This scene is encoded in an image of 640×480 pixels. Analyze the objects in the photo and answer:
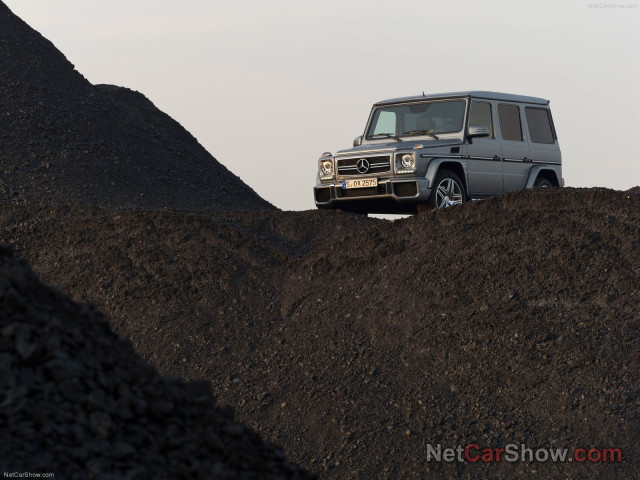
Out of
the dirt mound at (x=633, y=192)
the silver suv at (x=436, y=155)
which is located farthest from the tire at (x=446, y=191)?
the dirt mound at (x=633, y=192)

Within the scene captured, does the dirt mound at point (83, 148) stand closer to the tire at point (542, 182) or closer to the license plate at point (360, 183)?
the license plate at point (360, 183)

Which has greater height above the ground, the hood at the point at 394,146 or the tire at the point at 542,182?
the hood at the point at 394,146

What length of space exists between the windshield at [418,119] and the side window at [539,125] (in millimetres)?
1766

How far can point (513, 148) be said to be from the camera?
48.0ft

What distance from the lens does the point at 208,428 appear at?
485 cm

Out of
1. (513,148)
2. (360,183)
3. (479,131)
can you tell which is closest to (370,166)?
(360,183)

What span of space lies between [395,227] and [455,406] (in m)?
3.91

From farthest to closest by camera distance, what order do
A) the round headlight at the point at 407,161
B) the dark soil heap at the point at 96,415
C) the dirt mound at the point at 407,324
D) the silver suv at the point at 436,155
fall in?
the silver suv at the point at 436,155, the round headlight at the point at 407,161, the dirt mound at the point at 407,324, the dark soil heap at the point at 96,415

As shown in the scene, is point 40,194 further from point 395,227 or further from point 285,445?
point 285,445

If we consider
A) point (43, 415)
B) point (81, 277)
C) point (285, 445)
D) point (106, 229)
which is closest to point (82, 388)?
point (43, 415)

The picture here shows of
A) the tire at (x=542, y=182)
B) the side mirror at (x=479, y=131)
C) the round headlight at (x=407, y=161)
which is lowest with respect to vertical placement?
the tire at (x=542, y=182)

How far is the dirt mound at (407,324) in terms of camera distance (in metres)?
8.66

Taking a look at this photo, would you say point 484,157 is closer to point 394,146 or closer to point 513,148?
point 513,148

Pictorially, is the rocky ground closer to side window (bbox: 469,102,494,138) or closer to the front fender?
the front fender
